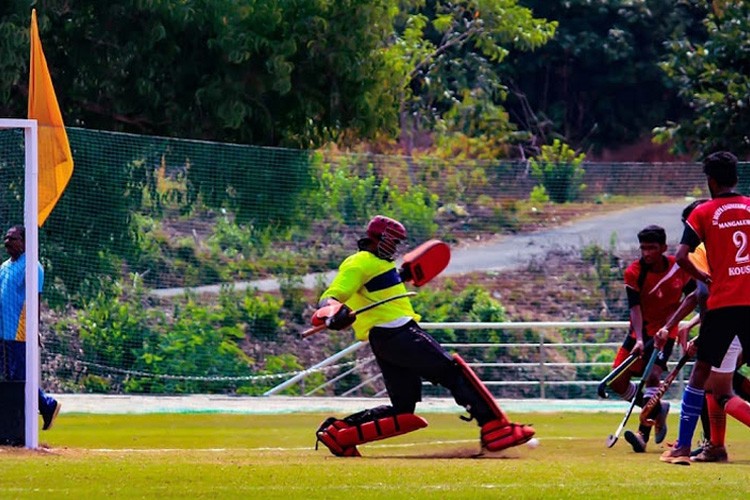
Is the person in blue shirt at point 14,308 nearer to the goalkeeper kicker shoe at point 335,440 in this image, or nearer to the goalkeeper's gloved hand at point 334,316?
the goalkeeper kicker shoe at point 335,440

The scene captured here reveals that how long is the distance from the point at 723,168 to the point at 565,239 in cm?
1127

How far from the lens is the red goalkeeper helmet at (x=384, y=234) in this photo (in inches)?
475

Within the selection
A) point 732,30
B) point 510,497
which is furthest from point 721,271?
point 732,30

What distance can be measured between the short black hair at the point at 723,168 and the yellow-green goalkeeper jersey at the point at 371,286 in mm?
2574

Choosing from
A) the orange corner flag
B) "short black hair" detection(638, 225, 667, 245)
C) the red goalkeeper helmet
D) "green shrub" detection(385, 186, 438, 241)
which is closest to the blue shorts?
the orange corner flag

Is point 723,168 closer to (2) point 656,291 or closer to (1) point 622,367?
(2) point 656,291

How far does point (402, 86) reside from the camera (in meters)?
26.2

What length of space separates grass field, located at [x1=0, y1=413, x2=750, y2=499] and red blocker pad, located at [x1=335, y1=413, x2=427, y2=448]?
0.18 metres

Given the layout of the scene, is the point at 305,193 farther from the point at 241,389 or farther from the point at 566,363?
the point at 566,363

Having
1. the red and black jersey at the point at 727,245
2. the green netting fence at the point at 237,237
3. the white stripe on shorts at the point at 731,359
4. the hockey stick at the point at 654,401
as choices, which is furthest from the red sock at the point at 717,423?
the green netting fence at the point at 237,237

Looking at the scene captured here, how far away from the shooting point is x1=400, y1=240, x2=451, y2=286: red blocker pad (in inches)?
486

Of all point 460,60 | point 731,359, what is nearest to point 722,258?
point 731,359

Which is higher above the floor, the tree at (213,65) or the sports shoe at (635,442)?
the tree at (213,65)

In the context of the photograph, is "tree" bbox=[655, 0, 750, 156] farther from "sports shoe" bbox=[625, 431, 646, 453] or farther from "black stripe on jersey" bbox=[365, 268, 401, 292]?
"black stripe on jersey" bbox=[365, 268, 401, 292]
